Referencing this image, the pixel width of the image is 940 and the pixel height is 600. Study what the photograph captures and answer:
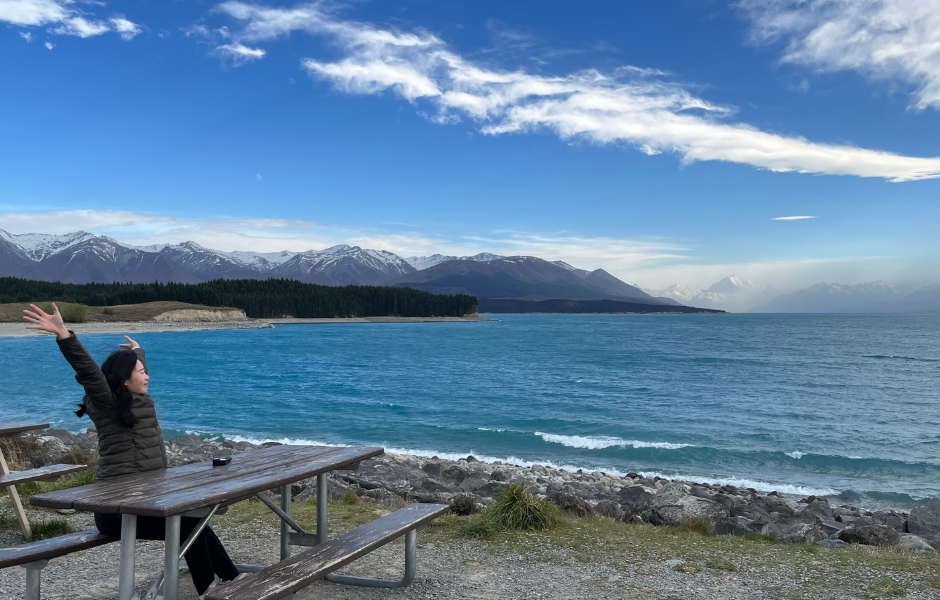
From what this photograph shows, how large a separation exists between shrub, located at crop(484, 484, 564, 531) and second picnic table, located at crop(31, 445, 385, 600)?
2.60 meters

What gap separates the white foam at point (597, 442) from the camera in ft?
68.8

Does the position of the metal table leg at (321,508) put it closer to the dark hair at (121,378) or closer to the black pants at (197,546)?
the black pants at (197,546)

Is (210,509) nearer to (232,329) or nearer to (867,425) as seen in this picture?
(867,425)

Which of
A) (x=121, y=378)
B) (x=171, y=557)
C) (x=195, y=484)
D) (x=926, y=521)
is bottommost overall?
(x=926, y=521)

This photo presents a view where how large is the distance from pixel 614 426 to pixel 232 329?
12440cm

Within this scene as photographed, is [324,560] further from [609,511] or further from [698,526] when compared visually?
[609,511]

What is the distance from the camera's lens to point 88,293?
152 metres

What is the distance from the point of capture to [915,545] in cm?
814

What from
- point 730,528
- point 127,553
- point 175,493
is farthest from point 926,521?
point 127,553

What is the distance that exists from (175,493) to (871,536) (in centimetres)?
833

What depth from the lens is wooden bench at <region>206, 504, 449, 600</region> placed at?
157 inches

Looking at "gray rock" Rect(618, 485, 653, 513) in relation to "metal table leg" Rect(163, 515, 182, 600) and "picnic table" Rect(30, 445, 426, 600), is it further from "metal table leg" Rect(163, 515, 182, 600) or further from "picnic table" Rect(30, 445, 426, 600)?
"metal table leg" Rect(163, 515, 182, 600)

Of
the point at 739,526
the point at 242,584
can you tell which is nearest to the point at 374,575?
the point at 242,584

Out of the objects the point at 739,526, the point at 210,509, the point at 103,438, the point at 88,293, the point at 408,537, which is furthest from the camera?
the point at 88,293
